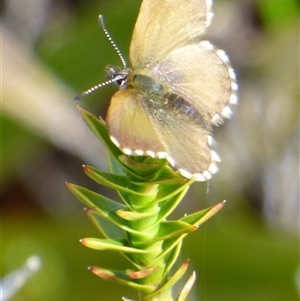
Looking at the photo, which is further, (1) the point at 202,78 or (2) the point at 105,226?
(1) the point at 202,78

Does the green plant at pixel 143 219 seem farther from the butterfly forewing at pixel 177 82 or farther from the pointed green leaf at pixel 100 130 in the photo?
the butterfly forewing at pixel 177 82

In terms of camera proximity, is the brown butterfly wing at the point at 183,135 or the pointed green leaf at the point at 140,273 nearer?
the pointed green leaf at the point at 140,273

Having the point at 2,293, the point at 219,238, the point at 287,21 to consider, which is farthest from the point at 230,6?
the point at 2,293

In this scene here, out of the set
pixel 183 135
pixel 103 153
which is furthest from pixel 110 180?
pixel 103 153

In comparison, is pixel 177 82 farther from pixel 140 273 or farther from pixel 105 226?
pixel 140 273

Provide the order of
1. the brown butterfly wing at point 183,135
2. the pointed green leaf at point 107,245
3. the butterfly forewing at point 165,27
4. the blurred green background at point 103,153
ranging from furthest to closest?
the blurred green background at point 103,153 → the butterfly forewing at point 165,27 → the brown butterfly wing at point 183,135 → the pointed green leaf at point 107,245

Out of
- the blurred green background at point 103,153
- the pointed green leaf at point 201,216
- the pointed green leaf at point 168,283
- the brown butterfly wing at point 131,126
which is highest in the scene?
the brown butterfly wing at point 131,126

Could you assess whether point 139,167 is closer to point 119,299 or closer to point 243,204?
point 119,299

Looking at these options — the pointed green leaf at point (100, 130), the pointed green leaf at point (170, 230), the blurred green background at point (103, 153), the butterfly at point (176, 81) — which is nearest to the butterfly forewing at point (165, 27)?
the butterfly at point (176, 81)
